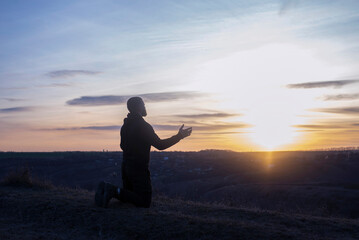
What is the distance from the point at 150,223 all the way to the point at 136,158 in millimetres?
1804

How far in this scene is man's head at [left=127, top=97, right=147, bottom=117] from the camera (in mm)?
8648

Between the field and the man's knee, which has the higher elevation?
the man's knee

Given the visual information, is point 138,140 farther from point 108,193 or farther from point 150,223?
point 150,223

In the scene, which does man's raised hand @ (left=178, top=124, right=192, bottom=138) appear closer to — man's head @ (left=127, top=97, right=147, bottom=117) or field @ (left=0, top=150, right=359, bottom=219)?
man's head @ (left=127, top=97, right=147, bottom=117)

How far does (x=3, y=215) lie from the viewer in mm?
8703

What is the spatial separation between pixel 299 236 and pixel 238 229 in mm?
982

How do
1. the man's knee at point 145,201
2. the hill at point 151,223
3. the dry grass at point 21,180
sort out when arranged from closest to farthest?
the hill at point 151,223 < the man's knee at point 145,201 < the dry grass at point 21,180

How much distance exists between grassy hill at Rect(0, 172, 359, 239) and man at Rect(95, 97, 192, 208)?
0.89ft

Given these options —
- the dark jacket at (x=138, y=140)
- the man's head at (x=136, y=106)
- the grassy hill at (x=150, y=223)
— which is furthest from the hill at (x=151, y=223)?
the man's head at (x=136, y=106)

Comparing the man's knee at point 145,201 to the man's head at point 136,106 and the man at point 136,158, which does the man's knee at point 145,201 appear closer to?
the man at point 136,158

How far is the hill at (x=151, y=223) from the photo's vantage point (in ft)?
22.0

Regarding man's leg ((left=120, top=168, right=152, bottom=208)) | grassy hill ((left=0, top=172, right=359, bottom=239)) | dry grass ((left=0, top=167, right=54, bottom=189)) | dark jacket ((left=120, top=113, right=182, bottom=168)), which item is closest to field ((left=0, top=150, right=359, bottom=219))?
dry grass ((left=0, top=167, right=54, bottom=189))

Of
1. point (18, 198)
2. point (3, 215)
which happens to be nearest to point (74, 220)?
point (3, 215)

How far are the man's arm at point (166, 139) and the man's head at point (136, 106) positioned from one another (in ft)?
1.68
